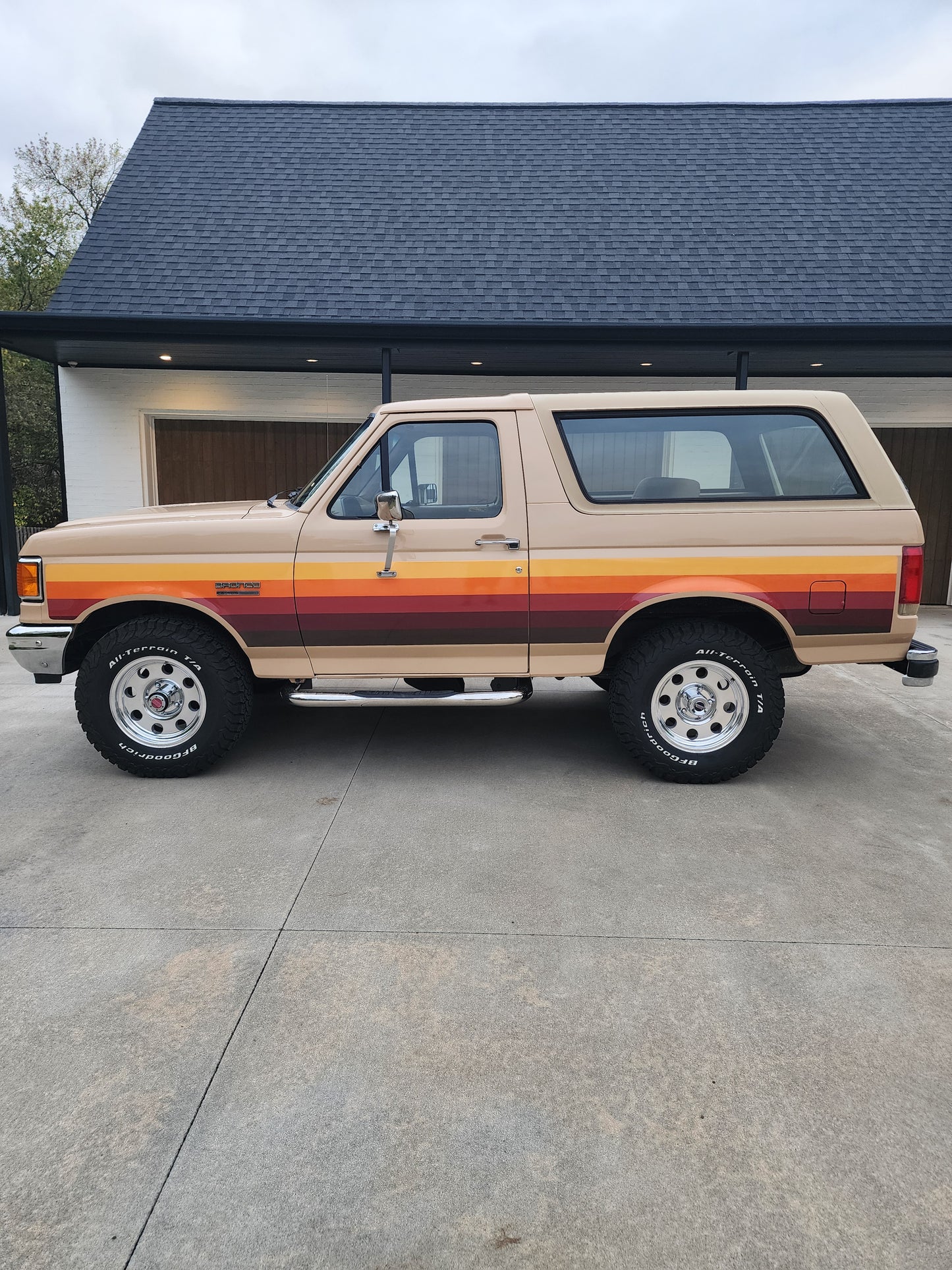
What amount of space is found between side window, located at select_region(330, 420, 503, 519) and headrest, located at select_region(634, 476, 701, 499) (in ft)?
2.68

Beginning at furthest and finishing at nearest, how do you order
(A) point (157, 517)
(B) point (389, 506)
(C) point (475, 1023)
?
(A) point (157, 517)
(B) point (389, 506)
(C) point (475, 1023)

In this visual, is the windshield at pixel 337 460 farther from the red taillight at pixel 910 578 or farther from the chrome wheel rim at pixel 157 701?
the red taillight at pixel 910 578

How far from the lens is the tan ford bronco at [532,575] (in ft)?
15.1

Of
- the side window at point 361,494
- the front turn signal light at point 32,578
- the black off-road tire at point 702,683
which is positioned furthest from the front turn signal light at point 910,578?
the front turn signal light at point 32,578

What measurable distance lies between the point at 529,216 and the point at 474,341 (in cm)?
342

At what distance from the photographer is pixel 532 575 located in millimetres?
4648

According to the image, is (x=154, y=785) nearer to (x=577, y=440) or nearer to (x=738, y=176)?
(x=577, y=440)

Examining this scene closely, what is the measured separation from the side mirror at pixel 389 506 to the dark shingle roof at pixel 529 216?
19.7ft

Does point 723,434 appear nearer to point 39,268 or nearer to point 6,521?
point 6,521

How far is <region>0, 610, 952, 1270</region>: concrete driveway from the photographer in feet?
6.47

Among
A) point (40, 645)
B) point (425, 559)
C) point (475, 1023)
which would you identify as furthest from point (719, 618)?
point (40, 645)

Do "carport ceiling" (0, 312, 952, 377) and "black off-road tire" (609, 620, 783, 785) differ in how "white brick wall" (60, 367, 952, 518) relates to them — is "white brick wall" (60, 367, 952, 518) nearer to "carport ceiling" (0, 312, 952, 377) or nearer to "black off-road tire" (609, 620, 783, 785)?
"carport ceiling" (0, 312, 952, 377)

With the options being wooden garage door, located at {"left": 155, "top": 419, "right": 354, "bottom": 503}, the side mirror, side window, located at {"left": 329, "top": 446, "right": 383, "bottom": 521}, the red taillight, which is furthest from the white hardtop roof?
wooden garage door, located at {"left": 155, "top": 419, "right": 354, "bottom": 503}

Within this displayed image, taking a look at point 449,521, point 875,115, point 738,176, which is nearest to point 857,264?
point 738,176
